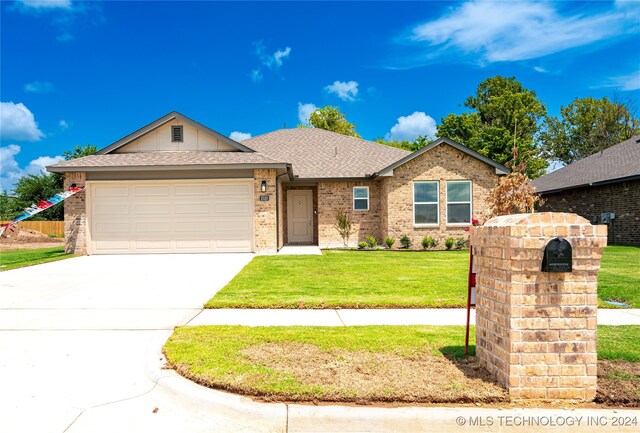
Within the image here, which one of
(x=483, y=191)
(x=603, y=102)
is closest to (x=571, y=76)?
(x=603, y=102)

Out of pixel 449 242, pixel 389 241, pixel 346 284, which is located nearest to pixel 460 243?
pixel 449 242

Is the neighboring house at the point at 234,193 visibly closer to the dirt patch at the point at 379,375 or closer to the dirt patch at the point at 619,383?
the dirt patch at the point at 379,375

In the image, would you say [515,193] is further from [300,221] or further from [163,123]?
[163,123]

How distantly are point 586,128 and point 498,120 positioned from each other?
36.0 ft

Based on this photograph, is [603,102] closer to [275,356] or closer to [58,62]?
[58,62]

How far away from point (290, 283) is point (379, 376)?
17.4ft

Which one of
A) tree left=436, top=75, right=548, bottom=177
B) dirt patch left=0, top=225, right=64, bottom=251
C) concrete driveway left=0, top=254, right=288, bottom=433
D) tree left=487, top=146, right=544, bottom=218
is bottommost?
concrete driveway left=0, top=254, right=288, bottom=433

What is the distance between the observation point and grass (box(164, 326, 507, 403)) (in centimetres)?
339

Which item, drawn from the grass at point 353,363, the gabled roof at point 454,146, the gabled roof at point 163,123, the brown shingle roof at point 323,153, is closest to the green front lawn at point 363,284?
the grass at point 353,363

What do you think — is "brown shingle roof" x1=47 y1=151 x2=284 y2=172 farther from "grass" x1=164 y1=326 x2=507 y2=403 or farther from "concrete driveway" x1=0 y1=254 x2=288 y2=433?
"grass" x1=164 y1=326 x2=507 y2=403

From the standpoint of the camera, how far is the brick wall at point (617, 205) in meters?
18.6

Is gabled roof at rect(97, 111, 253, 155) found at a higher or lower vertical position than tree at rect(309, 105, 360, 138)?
lower

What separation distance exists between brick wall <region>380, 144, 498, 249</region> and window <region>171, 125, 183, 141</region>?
8525 mm

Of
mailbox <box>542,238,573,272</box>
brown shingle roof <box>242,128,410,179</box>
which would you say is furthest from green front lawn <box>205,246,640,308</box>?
brown shingle roof <box>242,128,410,179</box>
